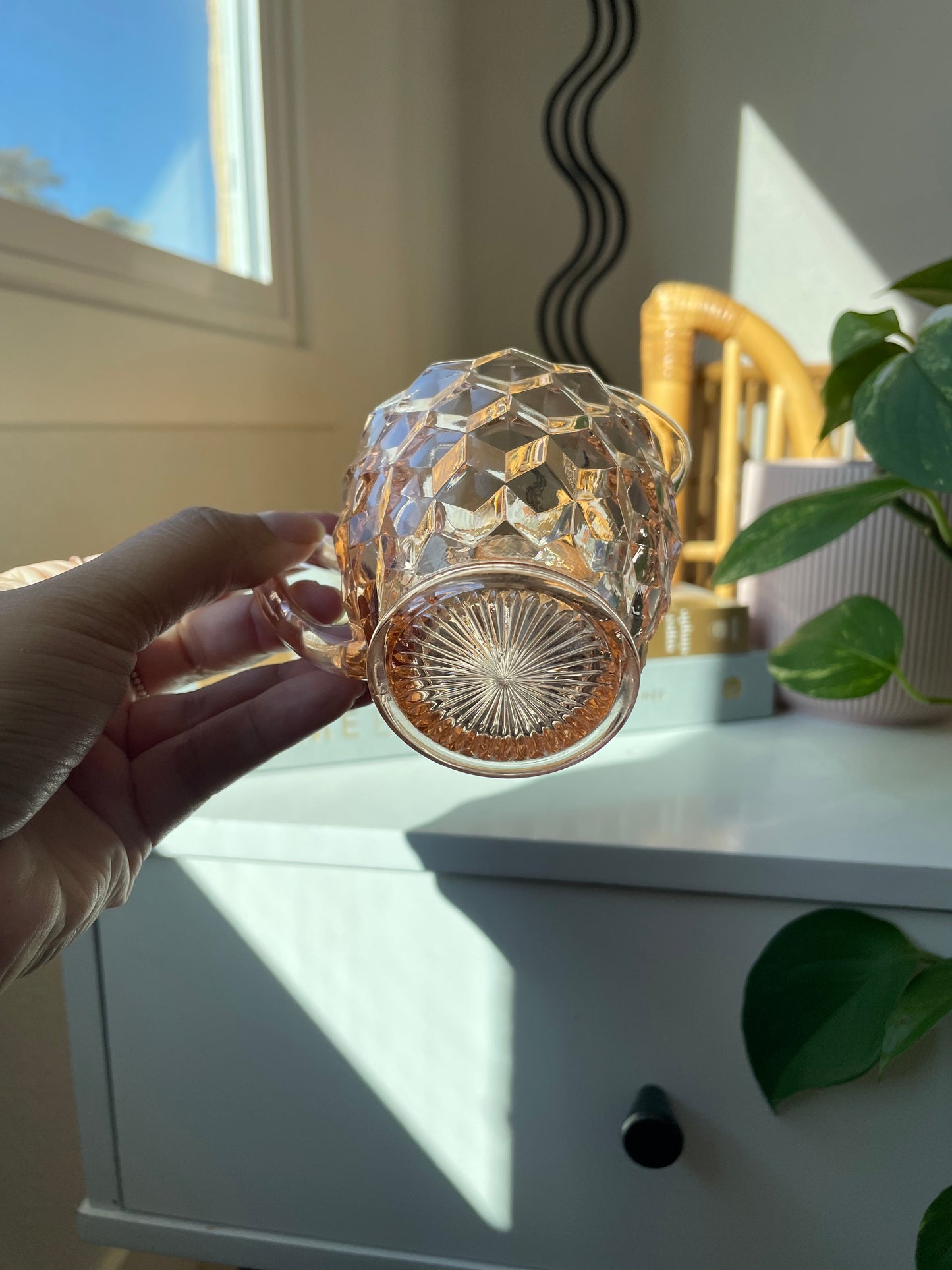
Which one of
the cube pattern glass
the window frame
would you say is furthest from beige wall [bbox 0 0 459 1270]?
the cube pattern glass

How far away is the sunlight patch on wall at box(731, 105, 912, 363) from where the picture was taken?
52.7 inches

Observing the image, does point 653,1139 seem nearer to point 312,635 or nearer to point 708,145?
point 312,635

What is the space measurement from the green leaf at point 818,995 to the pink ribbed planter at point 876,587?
0.30 metres

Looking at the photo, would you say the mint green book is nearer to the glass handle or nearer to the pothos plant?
the pothos plant

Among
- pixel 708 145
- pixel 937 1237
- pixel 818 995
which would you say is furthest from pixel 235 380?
pixel 708 145

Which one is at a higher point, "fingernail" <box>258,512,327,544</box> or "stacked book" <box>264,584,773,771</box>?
"fingernail" <box>258,512,327,544</box>

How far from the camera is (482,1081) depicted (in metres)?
0.52

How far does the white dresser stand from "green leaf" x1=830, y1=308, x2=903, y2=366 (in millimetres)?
282

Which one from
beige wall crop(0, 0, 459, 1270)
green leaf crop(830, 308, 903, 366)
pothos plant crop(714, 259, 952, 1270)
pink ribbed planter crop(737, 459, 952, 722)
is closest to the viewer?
pothos plant crop(714, 259, 952, 1270)

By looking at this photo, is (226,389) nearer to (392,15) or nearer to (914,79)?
(392,15)

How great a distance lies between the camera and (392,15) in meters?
1.15

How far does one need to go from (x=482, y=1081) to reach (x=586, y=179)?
1.27m

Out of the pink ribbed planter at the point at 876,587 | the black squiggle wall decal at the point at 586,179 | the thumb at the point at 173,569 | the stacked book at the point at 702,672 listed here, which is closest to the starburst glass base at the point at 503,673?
the thumb at the point at 173,569

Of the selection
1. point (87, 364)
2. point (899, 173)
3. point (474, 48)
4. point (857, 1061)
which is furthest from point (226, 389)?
point (899, 173)
